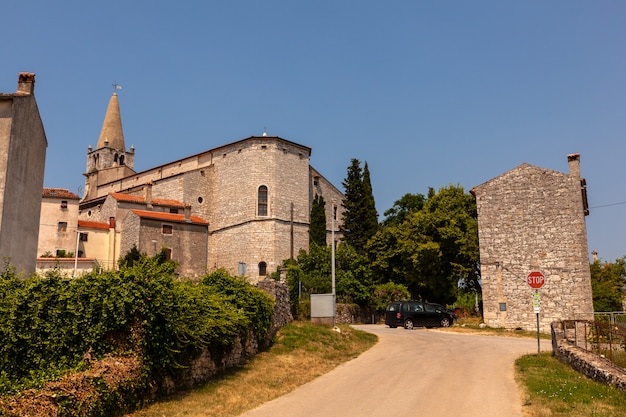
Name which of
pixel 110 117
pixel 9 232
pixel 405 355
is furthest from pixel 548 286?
pixel 110 117

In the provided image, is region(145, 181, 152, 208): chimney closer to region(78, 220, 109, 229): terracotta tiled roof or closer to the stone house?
region(78, 220, 109, 229): terracotta tiled roof

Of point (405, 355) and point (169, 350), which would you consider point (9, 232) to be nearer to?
point (169, 350)

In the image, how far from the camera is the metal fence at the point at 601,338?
50.7 ft

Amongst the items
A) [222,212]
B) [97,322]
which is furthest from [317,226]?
[97,322]

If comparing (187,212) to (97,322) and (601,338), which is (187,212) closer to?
(601,338)

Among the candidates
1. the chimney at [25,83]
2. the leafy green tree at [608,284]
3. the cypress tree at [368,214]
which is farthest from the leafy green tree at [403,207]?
the chimney at [25,83]

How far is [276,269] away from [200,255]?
832 centimetres

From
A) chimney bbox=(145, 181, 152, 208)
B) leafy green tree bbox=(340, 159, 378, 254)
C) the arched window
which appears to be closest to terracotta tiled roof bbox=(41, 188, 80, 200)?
chimney bbox=(145, 181, 152, 208)

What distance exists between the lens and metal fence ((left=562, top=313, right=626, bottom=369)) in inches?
608

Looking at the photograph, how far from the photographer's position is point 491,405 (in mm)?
11227

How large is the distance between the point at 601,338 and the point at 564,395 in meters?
7.14

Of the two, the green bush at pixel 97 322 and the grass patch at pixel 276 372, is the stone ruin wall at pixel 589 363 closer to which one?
the grass patch at pixel 276 372

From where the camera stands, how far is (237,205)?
55000 mm

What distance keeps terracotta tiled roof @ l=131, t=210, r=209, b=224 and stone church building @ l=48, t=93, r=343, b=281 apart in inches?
4.3
